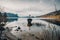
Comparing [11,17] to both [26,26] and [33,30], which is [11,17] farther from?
[33,30]

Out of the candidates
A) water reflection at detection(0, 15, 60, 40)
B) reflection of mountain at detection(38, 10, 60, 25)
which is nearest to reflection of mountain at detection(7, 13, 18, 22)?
water reflection at detection(0, 15, 60, 40)

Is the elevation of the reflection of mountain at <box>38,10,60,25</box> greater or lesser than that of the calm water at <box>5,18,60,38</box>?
greater

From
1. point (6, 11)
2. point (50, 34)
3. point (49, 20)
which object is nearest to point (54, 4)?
point (49, 20)

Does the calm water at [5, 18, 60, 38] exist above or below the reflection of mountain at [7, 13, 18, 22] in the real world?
below

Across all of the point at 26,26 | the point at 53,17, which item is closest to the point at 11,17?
the point at 26,26

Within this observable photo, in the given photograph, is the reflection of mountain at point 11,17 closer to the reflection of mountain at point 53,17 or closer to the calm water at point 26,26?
the calm water at point 26,26

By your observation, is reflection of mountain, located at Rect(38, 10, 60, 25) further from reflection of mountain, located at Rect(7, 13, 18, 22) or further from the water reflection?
reflection of mountain, located at Rect(7, 13, 18, 22)

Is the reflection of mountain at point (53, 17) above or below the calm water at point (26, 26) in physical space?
above

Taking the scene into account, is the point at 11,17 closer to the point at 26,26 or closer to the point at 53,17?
the point at 26,26

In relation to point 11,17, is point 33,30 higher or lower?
lower

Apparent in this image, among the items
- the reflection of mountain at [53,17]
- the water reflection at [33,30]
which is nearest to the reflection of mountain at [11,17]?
the water reflection at [33,30]

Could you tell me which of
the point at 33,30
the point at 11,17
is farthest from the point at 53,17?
the point at 11,17

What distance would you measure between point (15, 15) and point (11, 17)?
60 mm

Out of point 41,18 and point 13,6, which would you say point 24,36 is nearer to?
point 41,18
